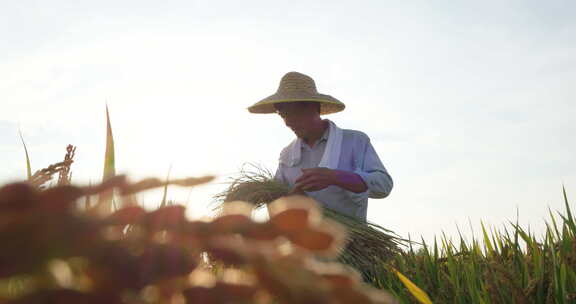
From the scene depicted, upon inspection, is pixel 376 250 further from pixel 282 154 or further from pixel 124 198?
pixel 124 198

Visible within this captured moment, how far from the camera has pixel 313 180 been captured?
388 centimetres

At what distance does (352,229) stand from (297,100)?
57.7 inches

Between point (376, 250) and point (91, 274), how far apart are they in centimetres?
391

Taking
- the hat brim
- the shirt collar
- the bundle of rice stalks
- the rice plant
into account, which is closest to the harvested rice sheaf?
the rice plant

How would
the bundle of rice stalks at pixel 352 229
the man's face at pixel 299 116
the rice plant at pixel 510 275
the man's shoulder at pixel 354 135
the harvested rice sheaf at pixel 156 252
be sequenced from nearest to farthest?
the harvested rice sheaf at pixel 156 252, the rice plant at pixel 510 275, the bundle of rice stalks at pixel 352 229, the man's shoulder at pixel 354 135, the man's face at pixel 299 116

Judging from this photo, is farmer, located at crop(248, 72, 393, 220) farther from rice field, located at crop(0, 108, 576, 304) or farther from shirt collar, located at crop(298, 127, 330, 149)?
rice field, located at crop(0, 108, 576, 304)

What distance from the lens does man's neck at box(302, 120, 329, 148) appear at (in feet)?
17.7

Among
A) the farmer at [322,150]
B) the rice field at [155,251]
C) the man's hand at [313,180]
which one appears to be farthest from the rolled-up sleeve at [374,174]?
the rice field at [155,251]

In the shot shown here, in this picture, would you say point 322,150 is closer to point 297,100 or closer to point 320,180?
point 297,100

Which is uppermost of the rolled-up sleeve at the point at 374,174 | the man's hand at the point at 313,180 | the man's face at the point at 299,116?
the man's face at the point at 299,116

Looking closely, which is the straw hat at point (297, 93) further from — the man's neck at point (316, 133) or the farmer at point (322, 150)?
the man's neck at point (316, 133)

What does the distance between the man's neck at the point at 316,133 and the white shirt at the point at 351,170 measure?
0.17ft

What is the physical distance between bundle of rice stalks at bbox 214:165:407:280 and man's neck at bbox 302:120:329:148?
845mm

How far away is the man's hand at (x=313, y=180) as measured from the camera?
12.7 feet
